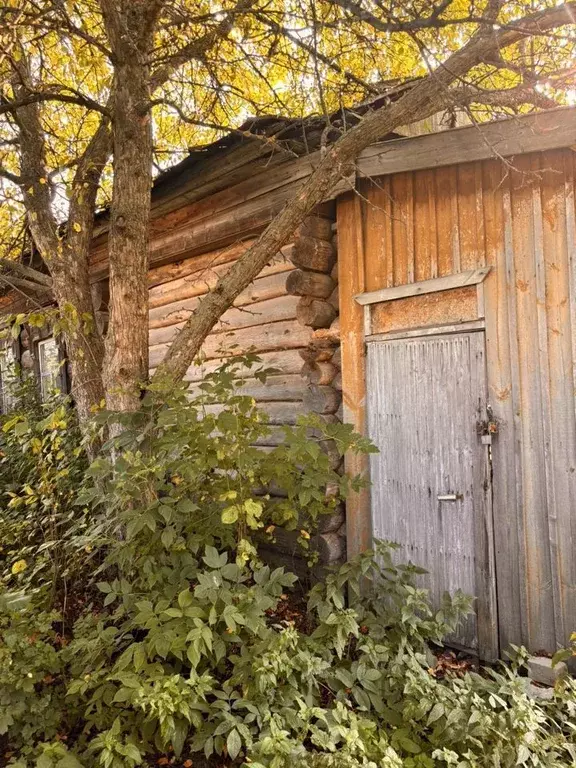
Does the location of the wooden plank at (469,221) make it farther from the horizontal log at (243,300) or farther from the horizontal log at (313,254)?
the horizontal log at (243,300)

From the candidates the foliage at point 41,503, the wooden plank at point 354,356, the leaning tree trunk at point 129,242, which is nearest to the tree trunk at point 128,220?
the leaning tree trunk at point 129,242

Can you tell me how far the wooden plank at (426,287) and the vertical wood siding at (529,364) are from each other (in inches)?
2.8

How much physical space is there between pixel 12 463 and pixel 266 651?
17.1 ft

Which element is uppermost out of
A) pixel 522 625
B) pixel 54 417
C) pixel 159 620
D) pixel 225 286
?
pixel 225 286

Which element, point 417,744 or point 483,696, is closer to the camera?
point 417,744

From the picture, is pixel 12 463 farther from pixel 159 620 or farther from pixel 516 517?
pixel 516 517

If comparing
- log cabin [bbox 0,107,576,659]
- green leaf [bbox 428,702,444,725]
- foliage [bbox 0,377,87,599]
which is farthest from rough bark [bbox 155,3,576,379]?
green leaf [bbox 428,702,444,725]

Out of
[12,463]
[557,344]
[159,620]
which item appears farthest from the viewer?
[12,463]

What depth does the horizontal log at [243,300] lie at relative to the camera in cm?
532

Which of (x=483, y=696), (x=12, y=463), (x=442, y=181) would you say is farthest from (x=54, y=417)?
(x=12, y=463)

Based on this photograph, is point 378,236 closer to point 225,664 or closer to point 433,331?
point 433,331

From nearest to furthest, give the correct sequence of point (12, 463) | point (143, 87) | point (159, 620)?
point (159, 620)
point (143, 87)
point (12, 463)

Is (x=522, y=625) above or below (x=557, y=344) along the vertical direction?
below

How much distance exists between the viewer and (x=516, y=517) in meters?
3.71
